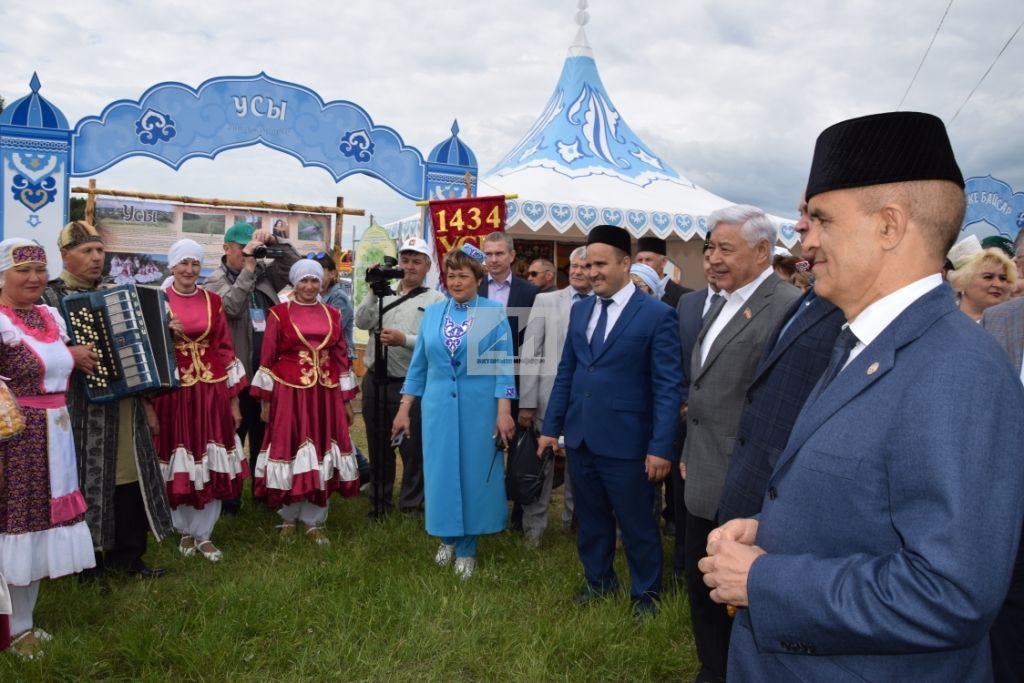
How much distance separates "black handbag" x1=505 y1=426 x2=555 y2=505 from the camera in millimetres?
4316

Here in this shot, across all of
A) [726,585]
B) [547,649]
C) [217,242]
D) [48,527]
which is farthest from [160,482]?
[726,585]

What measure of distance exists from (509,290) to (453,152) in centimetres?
308

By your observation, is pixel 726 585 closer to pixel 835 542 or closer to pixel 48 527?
pixel 835 542

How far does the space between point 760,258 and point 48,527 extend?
11.4 ft

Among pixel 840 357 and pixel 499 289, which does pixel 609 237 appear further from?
pixel 840 357

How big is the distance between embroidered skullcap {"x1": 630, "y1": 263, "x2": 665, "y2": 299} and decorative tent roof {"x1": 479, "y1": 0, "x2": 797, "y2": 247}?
4693mm

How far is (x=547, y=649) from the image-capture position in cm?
331

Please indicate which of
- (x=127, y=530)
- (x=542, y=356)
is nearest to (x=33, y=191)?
(x=127, y=530)

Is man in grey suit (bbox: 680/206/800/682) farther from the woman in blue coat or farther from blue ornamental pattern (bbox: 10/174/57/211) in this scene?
blue ornamental pattern (bbox: 10/174/57/211)

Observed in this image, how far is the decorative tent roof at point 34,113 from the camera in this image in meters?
6.11

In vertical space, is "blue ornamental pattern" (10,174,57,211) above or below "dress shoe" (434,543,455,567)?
above

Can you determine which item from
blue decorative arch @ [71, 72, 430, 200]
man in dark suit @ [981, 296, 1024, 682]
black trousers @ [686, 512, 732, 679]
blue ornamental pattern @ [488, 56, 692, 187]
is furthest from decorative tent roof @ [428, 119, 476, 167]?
man in dark suit @ [981, 296, 1024, 682]

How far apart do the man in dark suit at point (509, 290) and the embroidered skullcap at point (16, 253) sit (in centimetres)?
272

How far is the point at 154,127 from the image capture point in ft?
22.0
